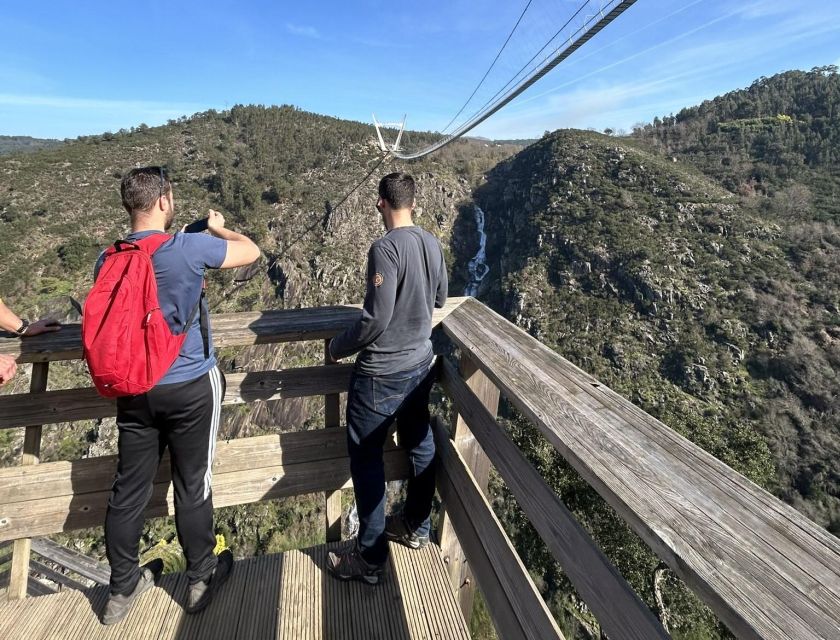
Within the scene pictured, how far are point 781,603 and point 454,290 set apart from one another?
45.9 metres

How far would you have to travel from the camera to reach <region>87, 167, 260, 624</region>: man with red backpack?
1354 millimetres

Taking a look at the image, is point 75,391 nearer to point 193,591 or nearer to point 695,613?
point 193,591

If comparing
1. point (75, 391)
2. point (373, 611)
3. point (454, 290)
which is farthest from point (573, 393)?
point (454, 290)

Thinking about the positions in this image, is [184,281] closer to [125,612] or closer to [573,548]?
[125,612]

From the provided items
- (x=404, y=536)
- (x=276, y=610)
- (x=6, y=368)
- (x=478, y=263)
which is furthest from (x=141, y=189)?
(x=478, y=263)

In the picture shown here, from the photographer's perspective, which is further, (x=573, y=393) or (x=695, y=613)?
(x=695, y=613)

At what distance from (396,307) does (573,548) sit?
0.96m

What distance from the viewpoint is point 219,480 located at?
1.88 metres

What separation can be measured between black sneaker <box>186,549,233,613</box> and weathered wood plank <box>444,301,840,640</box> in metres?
1.37

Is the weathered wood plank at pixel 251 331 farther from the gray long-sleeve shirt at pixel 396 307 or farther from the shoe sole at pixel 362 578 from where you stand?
the shoe sole at pixel 362 578

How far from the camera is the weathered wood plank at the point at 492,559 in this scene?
3.69 feet

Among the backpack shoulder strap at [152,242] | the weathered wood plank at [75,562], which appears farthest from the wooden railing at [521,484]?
the weathered wood plank at [75,562]

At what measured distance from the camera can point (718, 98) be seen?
76.5 meters

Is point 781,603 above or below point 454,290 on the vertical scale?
above
